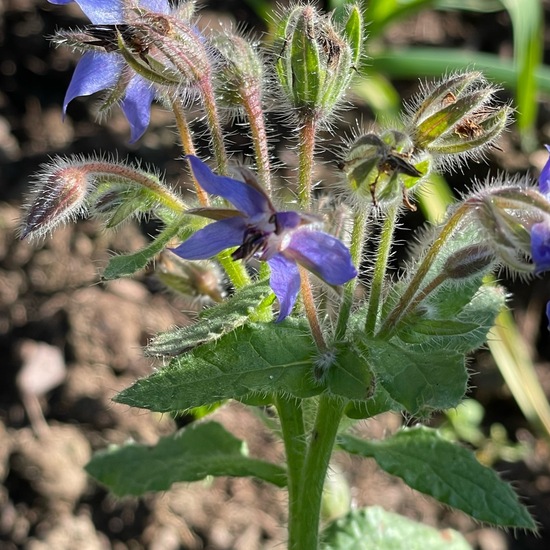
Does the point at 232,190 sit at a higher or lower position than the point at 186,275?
higher

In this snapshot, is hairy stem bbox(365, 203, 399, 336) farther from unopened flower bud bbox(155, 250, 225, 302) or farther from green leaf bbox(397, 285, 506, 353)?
unopened flower bud bbox(155, 250, 225, 302)

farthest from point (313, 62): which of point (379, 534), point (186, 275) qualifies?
point (379, 534)

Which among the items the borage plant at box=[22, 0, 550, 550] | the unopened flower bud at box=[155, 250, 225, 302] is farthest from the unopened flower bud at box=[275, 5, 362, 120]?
the unopened flower bud at box=[155, 250, 225, 302]

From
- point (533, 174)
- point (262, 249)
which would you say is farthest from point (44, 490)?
point (533, 174)

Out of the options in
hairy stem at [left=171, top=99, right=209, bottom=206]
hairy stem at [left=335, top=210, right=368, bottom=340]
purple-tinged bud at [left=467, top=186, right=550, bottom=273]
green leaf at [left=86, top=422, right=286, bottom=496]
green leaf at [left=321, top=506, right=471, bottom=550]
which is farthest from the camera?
green leaf at [left=321, top=506, right=471, bottom=550]

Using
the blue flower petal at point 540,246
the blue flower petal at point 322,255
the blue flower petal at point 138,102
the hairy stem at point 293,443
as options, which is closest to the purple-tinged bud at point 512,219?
the blue flower petal at point 540,246

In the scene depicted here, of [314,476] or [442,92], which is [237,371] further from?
[442,92]

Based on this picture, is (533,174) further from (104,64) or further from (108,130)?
(104,64)

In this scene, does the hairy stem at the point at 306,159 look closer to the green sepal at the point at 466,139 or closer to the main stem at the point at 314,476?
the green sepal at the point at 466,139
